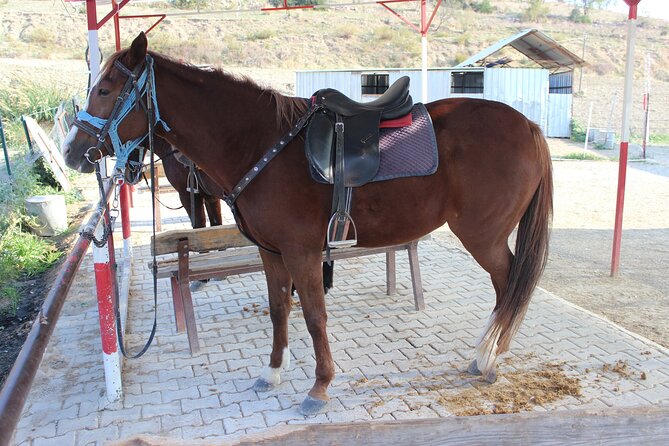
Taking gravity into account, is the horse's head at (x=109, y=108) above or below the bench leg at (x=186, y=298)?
above

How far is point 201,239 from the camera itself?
4344 mm

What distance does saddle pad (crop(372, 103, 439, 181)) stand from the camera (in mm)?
3260

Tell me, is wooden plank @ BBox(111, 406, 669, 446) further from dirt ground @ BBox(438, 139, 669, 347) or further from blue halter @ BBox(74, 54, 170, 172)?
dirt ground @ BBox(438, 139, 669, 347)

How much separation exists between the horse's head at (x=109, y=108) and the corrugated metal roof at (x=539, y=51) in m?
21.0

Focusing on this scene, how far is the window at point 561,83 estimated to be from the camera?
24.4m

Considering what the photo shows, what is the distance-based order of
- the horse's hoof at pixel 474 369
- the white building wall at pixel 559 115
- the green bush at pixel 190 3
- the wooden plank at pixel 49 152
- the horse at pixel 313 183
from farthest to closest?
the white building wall at pixel 559 115 < the wooden plank at pixel 49 152 < the green bush at pixel 190 3 < the horse's hoof at pixel 474 369 < the horse at pixel 313 183

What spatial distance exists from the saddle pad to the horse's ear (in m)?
1.44

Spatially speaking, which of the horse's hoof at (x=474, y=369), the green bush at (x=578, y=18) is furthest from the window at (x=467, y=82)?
the green bush at (x=578, y=18)

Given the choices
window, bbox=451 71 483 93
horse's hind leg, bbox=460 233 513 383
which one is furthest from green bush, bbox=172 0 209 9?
window, bbox=451 71 483 93

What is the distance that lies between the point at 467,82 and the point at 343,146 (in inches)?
822

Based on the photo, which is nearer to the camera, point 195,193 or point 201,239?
point 201,239

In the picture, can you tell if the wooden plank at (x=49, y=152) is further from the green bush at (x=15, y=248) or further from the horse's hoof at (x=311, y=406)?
the horse's hoof at (x=311, y=406)

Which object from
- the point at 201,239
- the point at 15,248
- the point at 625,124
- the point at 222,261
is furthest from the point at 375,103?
the point at 15,248

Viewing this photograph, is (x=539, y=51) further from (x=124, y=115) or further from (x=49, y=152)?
(x=124, y=115)
